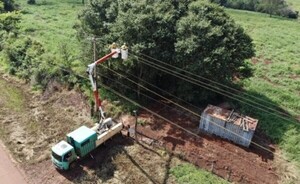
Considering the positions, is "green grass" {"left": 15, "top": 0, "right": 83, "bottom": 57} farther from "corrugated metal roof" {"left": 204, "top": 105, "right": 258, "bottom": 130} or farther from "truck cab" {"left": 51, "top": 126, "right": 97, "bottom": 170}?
"corrugated metal roof" {"left": 204, "top": 105, "right": 258, "bottom": 130}

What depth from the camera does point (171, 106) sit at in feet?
88.4

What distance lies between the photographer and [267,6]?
206 ft

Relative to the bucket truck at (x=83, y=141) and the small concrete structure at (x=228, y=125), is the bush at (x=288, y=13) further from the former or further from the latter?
the bucket truck at (x=83, y=141)

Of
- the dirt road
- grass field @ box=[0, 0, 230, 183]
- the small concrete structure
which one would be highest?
grass field @ box=[0, 0, 230, 183]

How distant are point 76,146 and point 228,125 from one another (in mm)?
10393

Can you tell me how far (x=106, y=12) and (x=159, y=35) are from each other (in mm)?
6108

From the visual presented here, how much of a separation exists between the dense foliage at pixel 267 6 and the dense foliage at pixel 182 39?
38.3 meters

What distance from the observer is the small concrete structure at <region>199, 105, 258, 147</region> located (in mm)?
22578

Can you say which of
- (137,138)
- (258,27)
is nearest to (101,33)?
(137,138)

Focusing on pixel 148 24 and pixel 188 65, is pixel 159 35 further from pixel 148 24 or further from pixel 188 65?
pixel 188 65

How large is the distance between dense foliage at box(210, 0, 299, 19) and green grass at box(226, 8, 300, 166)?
495 inches

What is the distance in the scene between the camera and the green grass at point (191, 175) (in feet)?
67.1

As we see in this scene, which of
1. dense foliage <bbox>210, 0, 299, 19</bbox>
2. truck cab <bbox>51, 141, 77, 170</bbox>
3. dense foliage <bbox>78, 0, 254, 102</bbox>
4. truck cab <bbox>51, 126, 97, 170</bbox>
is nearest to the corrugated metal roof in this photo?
dense foliage <bbox>78, 0, 254, 102</bbox>

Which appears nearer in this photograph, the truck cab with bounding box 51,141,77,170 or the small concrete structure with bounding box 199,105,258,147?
the truck cab with bounding box 51,141,77,170
